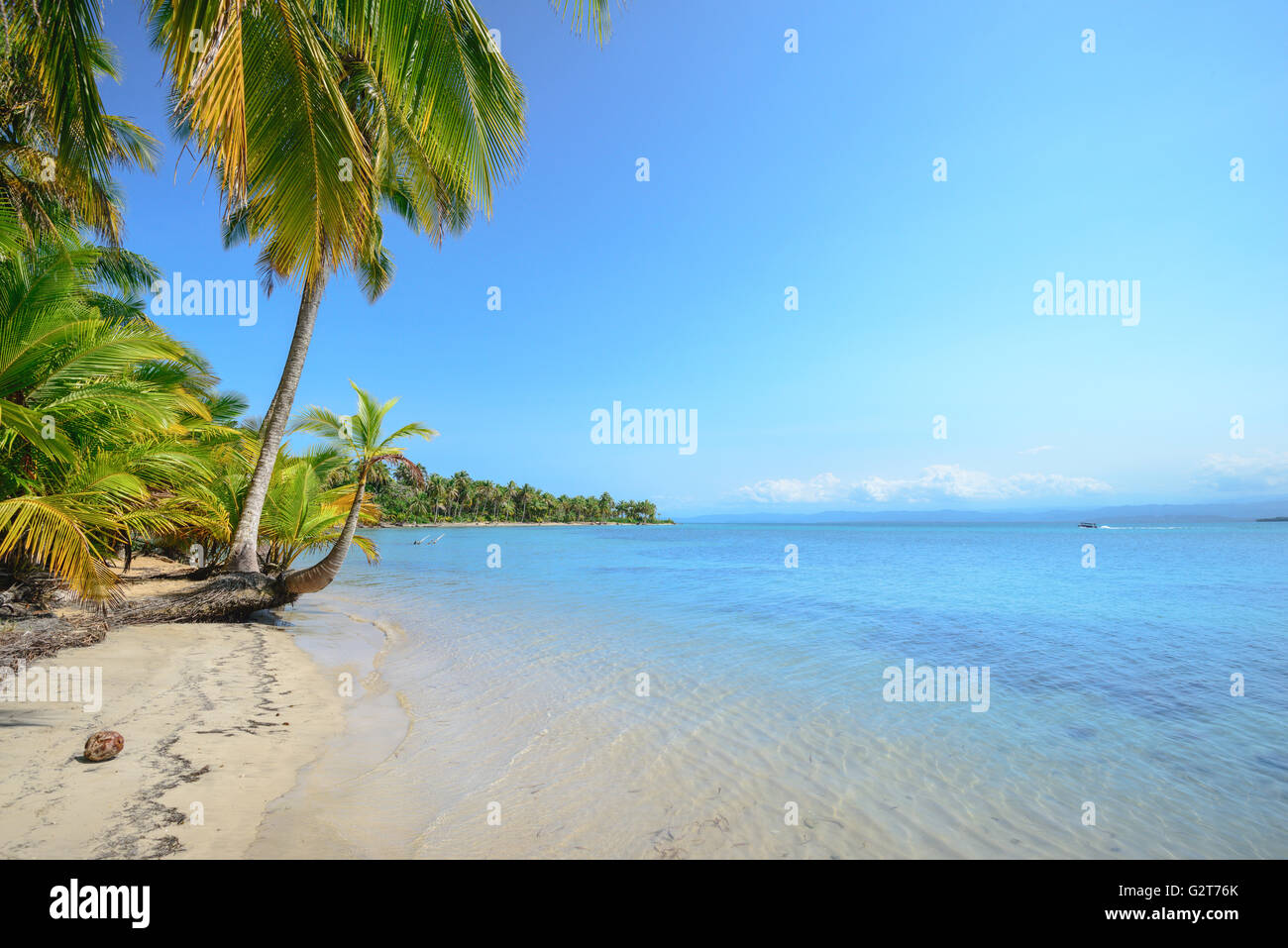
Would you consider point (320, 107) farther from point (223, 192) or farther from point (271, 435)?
point (271, 435)

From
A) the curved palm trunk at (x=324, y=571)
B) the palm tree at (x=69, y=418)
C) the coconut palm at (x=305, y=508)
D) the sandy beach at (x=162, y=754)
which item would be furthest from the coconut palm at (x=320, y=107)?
the coconut palm at (x=305, y=508)

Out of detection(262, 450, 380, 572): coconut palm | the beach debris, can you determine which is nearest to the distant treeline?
detection(262, 450, 380, 572): coconut palm

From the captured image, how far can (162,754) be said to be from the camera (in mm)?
4500

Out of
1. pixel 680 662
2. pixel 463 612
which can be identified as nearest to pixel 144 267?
pixel 463 612

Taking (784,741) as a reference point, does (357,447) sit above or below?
above

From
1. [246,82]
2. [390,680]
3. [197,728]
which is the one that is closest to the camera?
[246,82]

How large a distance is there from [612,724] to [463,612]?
8.99 meters

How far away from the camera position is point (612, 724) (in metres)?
6.35

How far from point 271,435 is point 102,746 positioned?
8.40 meters

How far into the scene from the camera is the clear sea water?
407 centimetres

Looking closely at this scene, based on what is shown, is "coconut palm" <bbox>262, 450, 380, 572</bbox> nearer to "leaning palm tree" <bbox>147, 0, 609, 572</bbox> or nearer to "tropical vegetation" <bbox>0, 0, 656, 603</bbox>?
"tropical vegetation" <bbox>0, 0, 656, 603</bbox>

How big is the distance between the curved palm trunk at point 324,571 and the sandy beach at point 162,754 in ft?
11.2

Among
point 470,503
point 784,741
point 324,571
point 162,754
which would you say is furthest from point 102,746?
point 470,503
